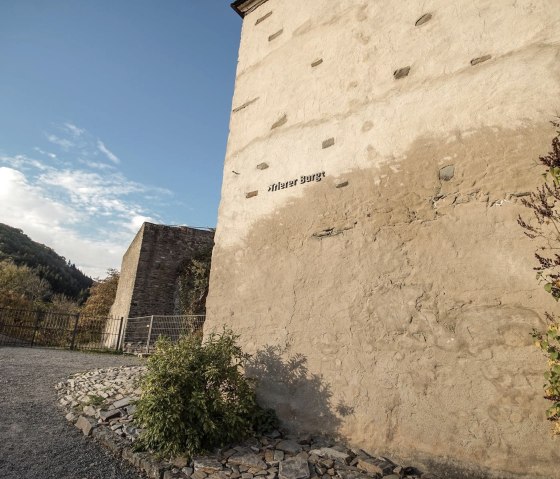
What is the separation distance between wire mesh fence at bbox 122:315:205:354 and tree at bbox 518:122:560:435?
8.88 metres

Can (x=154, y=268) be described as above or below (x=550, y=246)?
above

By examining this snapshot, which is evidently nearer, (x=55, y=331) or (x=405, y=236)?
(x=405, y=236)

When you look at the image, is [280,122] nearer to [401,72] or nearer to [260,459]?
[401,72]

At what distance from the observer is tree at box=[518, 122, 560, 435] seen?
242cm

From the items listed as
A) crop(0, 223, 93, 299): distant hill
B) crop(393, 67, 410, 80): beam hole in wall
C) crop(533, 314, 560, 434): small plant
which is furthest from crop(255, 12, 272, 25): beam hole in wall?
crop(0, 223, 93, 299): distant hill

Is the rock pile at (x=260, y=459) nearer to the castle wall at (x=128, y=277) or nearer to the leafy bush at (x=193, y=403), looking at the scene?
the leafy bush at (x=193, y=403)

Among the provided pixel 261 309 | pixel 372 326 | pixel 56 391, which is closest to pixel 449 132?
pixel 372 326

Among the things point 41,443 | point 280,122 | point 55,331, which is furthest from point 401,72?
point 55,331

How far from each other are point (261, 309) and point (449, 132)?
2742mm

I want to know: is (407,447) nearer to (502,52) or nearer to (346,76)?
(502,52)

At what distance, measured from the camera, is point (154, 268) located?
49.3ft

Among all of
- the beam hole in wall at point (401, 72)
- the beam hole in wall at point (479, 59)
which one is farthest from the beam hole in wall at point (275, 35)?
the beam hole in wall at point (479, 59)

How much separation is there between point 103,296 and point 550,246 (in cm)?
2075

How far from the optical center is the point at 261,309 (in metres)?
4.38
